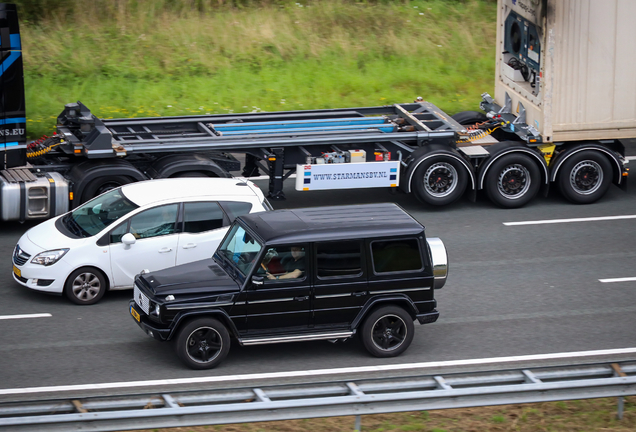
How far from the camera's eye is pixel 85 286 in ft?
35.7

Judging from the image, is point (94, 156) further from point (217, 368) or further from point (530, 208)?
point (530, 208)

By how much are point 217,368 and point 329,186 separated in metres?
5.82

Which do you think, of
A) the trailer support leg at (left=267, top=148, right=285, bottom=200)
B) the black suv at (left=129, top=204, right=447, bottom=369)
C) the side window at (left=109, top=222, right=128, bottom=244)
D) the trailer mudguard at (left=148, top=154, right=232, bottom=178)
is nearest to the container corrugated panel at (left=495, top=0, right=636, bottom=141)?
the trailer support leg at (left=267, top=148, right=285, bottom=200)

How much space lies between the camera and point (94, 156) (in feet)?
45.0

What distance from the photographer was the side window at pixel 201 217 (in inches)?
435

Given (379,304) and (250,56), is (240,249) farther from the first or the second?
(250,56)

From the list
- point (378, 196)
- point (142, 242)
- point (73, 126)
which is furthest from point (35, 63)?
point (142, 242)

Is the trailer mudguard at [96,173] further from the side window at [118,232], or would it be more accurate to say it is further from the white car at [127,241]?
the side window at [118,232]

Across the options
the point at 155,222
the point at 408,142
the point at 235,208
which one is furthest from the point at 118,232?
the point at 408,142

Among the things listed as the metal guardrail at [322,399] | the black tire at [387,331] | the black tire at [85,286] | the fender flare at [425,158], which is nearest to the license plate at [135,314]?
the black tire at [85,286]

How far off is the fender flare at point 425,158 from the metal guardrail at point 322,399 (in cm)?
733

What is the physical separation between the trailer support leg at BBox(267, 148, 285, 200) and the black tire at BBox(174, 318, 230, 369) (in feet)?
18.6

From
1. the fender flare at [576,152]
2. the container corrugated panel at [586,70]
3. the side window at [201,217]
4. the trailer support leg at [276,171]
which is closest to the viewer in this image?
the side window at [201,217]

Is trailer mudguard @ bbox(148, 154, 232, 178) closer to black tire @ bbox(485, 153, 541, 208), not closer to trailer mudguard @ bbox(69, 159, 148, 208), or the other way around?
trailer mudguard @ bbox(69, 159, 148, 208)
